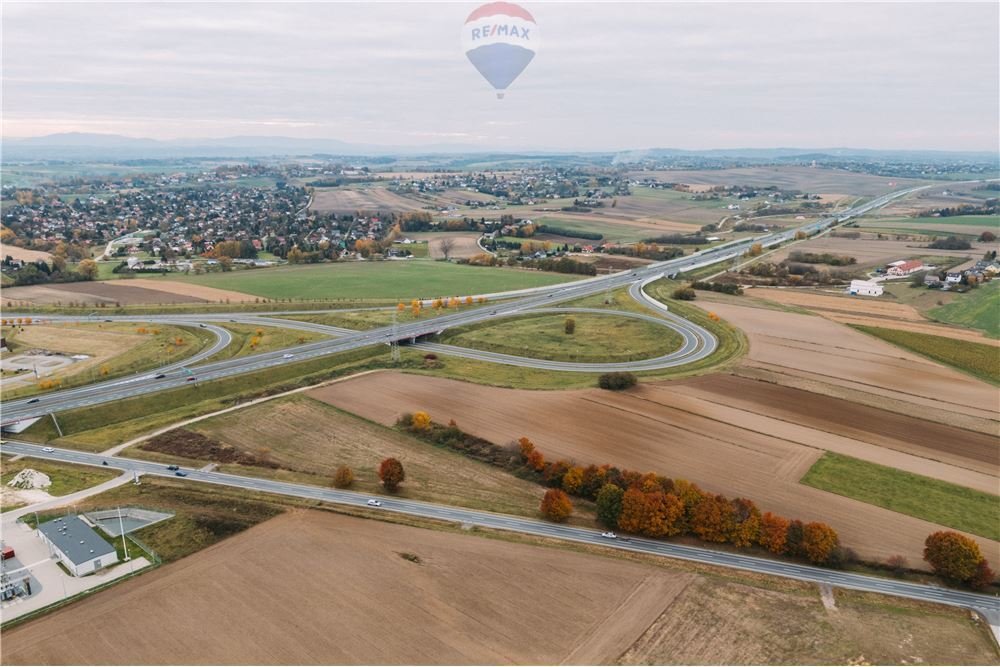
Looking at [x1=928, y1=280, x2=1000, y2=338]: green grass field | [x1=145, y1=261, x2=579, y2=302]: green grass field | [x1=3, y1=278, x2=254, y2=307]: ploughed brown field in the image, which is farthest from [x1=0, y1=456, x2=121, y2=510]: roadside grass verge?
[x1=928, y1=280, x2=1000, y2=338]: green grass field

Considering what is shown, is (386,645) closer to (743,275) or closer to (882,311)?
(882,311)

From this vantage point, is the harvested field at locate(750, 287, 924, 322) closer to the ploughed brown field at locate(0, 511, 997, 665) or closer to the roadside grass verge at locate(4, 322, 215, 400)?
the ploughed brown field at locate(0, 511, 997, 665)

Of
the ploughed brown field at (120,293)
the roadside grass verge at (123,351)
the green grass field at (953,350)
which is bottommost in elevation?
the roadside grass verge at (123,351)

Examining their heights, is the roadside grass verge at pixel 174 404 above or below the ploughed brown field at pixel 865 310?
below

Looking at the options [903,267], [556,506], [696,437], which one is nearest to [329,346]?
[556,506]

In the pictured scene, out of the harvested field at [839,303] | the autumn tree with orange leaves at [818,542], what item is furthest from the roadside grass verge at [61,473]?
the harvested field at [839,303]

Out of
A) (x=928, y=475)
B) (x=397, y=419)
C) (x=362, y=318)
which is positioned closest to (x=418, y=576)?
(x=397, y=419)

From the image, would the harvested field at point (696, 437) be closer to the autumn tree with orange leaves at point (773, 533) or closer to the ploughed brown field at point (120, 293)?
the autumn tree with orange leaves at point (773, 533)
